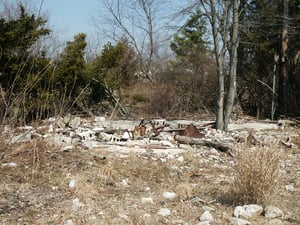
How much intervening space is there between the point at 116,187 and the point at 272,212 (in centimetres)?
208

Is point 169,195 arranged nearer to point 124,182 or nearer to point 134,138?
point 124,182

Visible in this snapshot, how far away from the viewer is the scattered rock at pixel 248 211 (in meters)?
4.03

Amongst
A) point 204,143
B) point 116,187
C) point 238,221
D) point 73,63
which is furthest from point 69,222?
point 73,63

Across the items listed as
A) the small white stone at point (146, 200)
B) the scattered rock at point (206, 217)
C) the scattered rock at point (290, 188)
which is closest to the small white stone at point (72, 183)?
the small white stone at point (146, 200)

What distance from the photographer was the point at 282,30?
16.0 m

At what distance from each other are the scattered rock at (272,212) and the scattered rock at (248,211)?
0.22 ft

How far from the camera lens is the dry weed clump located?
14.0 feet

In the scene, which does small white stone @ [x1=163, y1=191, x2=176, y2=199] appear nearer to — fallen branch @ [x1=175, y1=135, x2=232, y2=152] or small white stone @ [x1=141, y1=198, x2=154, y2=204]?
small white stone @ [x1=141, y1=198, x2=154, y2=204]

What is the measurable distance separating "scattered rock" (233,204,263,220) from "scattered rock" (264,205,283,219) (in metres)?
0.07

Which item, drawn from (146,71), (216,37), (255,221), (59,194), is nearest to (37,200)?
(59,194)

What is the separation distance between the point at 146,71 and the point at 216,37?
10.5m

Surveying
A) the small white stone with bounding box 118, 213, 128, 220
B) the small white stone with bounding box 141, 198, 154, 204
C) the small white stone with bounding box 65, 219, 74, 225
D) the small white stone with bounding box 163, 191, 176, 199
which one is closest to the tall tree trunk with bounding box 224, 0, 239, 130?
the small white stone with bounding box 163, 191, 176, 199

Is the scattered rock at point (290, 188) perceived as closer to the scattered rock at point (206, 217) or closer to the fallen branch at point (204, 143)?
the scattered rock at point (206, 217)

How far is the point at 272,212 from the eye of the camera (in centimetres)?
405
